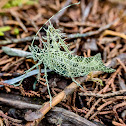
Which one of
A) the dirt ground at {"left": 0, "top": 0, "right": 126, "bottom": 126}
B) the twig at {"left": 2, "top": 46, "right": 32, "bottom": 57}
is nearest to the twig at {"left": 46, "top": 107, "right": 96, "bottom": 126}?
the dirt ground at {"left": 0, "top": 0, "right": 126, "bottom": 126}

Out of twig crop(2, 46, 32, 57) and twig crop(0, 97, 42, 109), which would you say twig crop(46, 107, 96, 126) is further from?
twig crop(2, 46, 32, 57)

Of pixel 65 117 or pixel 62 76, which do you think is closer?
pixel 65 117

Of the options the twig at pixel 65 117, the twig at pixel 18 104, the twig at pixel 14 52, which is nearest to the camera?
the twig at pixel 65 117

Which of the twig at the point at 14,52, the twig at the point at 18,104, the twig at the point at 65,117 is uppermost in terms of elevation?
the twig at the point at 14,52

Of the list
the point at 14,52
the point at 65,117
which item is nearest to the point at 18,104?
the point at 65,117

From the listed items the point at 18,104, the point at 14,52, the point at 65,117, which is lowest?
the point at 65,117

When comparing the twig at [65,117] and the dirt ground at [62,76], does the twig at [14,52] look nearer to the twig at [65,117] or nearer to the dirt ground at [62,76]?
the dirt ground at [62,76]

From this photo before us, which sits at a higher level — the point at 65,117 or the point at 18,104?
the point at 18,104

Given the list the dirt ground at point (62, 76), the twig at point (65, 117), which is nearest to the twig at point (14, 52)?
the dirt ground at point (62, 76)

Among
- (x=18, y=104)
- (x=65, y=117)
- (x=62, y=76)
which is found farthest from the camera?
(x=62, y=76)

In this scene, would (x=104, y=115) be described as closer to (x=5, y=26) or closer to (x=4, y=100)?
(x=4, y=100)

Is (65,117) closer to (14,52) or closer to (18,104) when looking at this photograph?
(18,104)

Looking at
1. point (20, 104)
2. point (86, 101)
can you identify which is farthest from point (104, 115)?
point (20, 104)
